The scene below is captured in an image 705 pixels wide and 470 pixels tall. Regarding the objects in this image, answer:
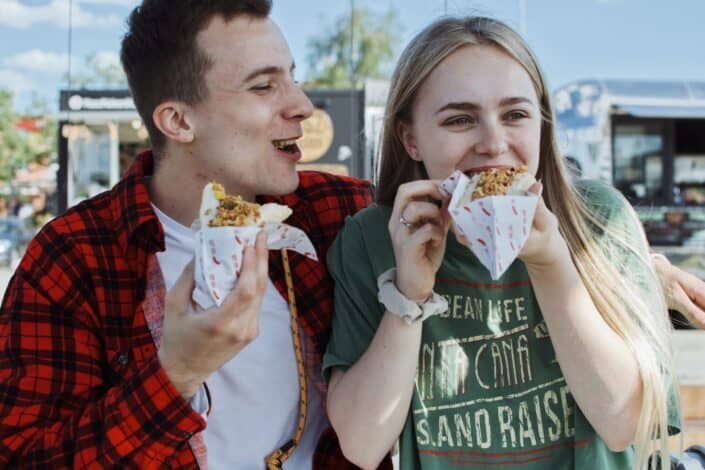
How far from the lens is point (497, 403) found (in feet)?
5.70

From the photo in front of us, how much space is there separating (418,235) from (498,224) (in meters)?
0.20

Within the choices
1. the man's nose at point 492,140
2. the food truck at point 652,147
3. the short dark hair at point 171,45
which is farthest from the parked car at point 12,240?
the man's nose at point 492,140

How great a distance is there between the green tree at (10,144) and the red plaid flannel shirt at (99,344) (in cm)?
2640

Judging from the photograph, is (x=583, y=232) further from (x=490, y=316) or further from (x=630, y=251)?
(x=490, y=316)

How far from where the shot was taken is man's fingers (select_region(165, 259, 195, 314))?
5.06 feet

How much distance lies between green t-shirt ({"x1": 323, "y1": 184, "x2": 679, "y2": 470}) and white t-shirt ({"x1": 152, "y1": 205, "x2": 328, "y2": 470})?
0.24 m

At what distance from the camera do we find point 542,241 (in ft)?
4.98

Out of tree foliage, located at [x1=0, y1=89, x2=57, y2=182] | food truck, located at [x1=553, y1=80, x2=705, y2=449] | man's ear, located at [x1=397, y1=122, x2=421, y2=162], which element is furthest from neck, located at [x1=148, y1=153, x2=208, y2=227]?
tree foliage, located at [x1=0, y1=89, x2=57, y2=182]

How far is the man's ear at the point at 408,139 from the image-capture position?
6.63 feet

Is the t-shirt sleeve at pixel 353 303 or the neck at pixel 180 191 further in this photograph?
Answer: the neck at pixel 180 191

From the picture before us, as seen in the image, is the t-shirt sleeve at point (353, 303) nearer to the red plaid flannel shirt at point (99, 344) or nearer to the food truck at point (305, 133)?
the red plaid flannel shirt at point (99, 344)

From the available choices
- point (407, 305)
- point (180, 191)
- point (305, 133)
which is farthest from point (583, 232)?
point (305, 133)

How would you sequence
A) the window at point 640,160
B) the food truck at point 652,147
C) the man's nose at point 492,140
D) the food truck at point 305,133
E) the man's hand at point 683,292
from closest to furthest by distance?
1. the man's nose at point 492,140
2. the man's hand at point 683,292
3. the food truck at point 305,133
4. the food truck at point 652,147
5. the window at point 640,160

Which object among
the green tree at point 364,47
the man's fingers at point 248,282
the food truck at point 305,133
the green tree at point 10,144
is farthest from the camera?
the green tree at point 364,47
